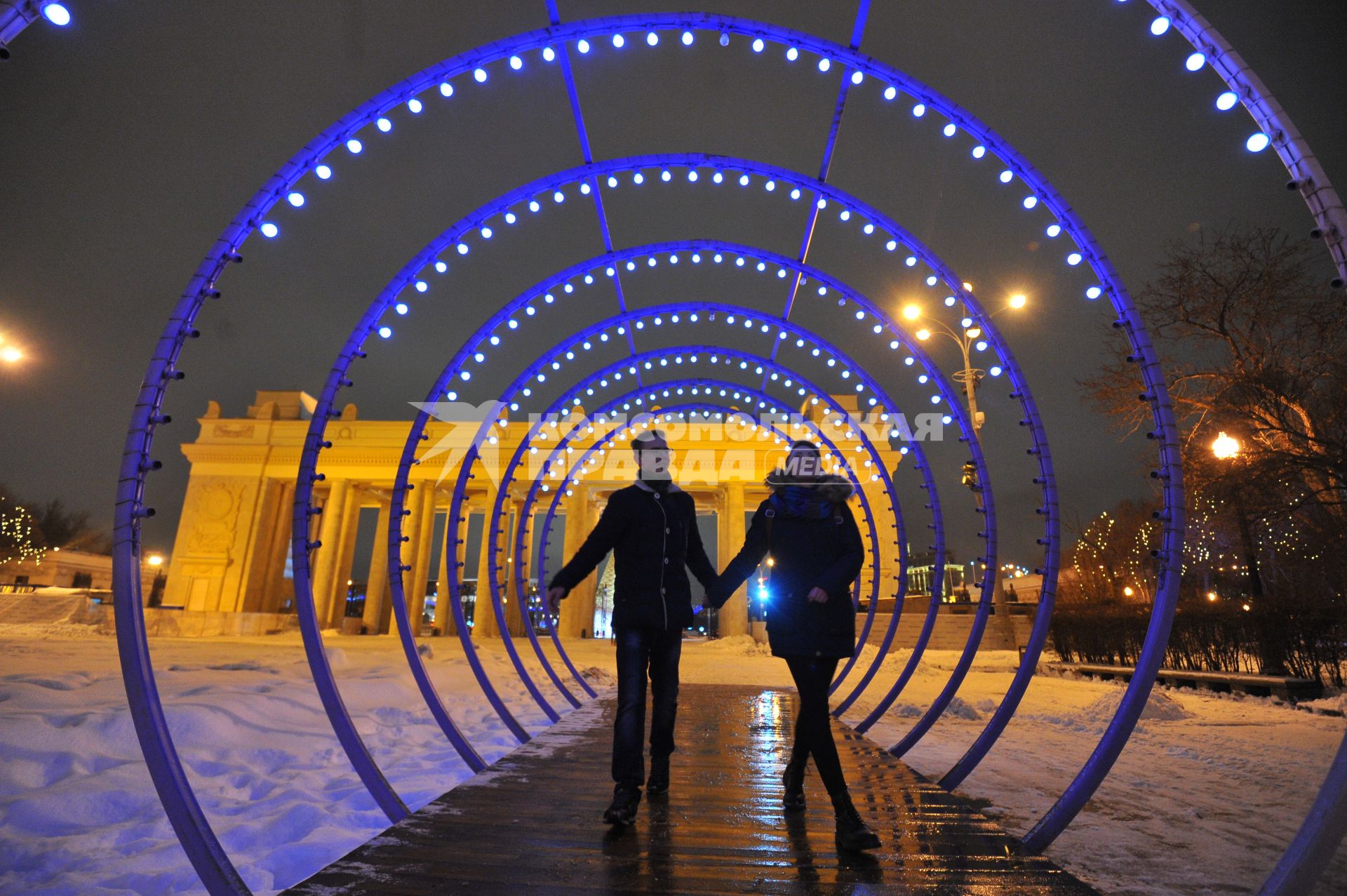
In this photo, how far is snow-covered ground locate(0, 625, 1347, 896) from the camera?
3504 mm

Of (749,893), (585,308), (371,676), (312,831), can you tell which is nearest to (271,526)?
(371,676)

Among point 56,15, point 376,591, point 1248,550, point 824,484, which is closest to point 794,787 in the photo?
point 824,484

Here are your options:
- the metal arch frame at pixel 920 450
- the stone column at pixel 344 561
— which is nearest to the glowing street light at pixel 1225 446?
the metal arch frame at pixel 920 450

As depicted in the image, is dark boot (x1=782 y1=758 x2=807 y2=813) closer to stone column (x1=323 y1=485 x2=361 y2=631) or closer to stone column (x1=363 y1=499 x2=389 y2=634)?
stone column (x1=363 y1=499 x2=389 y2=634)

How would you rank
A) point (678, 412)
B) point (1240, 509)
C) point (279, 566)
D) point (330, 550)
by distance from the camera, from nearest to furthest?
point (678, 412), point (1240, 509), point (330, 550), point (279, 566)

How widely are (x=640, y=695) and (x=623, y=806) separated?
0.62m

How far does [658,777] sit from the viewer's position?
4.23 metres

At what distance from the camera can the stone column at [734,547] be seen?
31.8 metres

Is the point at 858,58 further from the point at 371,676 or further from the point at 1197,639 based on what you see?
the point at 1197,639

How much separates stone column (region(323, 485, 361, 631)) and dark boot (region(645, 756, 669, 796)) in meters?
35.8

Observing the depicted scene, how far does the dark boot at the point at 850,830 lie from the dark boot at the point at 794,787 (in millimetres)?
600

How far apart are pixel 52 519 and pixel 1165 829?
77175 mm

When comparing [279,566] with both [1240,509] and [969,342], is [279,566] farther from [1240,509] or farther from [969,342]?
[1240,509]

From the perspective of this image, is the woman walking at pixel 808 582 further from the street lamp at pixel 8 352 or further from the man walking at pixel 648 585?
the street lamp at pixel 8 352
